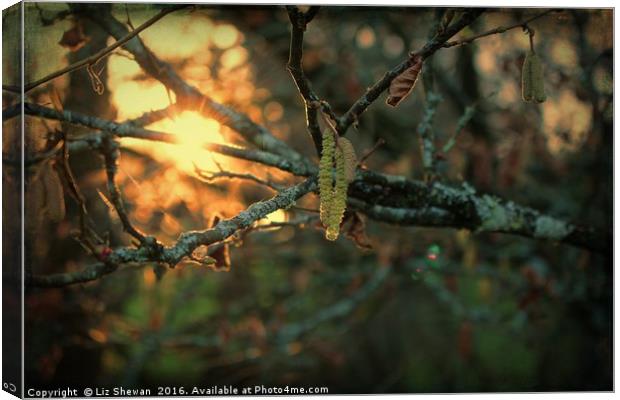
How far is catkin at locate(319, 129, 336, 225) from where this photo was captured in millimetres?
2160

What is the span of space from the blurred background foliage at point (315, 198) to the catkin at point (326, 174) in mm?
786

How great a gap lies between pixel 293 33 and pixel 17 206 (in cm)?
153

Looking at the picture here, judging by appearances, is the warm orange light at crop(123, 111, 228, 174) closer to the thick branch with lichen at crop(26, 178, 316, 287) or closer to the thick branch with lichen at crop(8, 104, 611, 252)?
the thick branch with lichen at crop(8, 104, 611, 252)

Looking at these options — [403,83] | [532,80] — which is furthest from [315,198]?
[403,83]

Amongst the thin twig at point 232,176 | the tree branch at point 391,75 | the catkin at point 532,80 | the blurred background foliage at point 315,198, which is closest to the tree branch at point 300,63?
the tree branch at point 391,75

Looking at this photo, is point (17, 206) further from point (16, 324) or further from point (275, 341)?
point (275, 341)

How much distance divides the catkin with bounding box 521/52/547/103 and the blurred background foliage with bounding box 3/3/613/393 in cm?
71

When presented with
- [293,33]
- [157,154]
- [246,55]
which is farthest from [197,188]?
[293,33]

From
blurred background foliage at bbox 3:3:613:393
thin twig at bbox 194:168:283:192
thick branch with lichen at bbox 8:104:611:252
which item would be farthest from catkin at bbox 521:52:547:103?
thin twig at bbox 194:168:283:192

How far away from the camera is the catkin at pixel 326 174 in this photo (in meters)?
2.16

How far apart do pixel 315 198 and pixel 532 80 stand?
241 cm

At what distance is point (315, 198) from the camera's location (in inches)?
187

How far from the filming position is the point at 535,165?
5.46 metres

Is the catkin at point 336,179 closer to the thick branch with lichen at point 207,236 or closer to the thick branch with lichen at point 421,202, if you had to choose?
the thick branch with lichen at point 207,236
